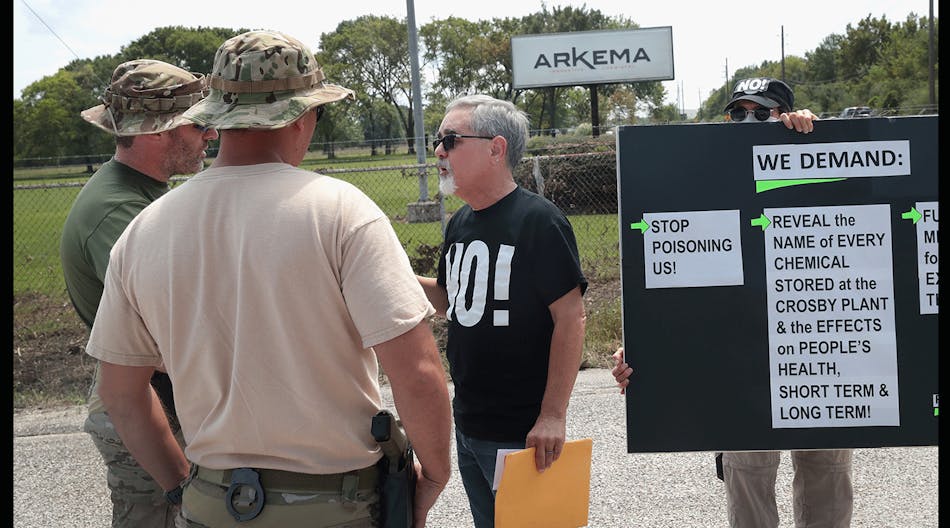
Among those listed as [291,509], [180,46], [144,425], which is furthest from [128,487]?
[180,46]

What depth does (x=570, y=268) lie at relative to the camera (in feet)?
8.96

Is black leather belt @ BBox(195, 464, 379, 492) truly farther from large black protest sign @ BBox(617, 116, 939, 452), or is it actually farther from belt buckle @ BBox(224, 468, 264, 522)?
large black protest sign @ BBox(617, 116, 939, 452)

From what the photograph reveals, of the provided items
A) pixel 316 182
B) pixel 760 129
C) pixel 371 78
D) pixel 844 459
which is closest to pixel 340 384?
pixel 316 182

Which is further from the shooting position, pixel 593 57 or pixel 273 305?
pixel 593 57

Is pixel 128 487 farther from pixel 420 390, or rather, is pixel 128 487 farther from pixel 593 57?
pixel 593 57

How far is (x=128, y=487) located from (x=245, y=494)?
1082mm

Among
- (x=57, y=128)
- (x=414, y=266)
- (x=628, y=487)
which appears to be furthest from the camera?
(x=57, y=128)

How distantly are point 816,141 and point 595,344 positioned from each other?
186 inches

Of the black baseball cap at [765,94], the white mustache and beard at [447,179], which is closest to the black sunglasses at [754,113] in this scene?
the black baseball cap at [765,94]

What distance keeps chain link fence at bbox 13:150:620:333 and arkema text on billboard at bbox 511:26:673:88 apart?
1631cm

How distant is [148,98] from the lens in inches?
112

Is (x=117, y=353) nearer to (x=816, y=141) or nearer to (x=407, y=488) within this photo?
(x=407, y=488)

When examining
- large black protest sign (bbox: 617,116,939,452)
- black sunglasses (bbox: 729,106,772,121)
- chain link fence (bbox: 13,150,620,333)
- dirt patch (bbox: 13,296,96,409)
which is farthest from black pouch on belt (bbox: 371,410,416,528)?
chain link fence (bbox: 13,150,620,333)

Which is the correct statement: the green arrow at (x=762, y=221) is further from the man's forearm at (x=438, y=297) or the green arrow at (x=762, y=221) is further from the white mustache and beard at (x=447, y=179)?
the man's forearm at (x=438, y=297)
